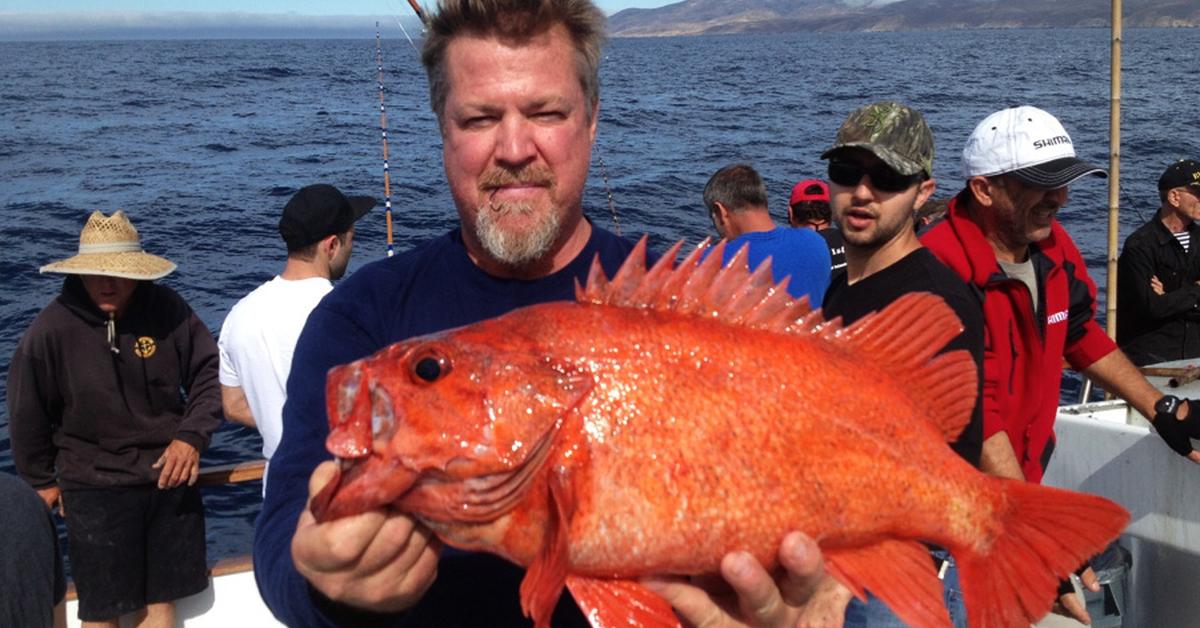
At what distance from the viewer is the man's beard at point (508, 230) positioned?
2.26 m

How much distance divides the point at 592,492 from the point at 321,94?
47.5m

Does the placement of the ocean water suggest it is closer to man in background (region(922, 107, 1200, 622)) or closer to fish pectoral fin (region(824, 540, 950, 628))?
fish pectoral fin (region(824, 540, 950, 628))

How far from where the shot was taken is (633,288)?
2.00 meters

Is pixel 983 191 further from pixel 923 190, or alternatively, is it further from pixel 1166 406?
pixel 1166 406

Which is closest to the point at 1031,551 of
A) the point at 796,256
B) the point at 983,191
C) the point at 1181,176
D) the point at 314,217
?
the point at 983,191

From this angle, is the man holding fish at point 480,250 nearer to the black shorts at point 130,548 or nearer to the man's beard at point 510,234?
the man's beard at point 510,234

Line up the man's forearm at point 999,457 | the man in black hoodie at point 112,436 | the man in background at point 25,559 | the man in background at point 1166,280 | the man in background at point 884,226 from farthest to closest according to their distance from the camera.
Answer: the man in background at point 1166,280 < the man in black hoodie at point 112,436 < the man's forearm at point 999,457 < the man in background at point 884,226 < the man in background at point 25,559

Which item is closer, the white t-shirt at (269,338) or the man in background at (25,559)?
the man in background at (25,559)

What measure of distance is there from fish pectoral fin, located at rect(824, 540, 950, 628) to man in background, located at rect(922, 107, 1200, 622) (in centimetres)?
164

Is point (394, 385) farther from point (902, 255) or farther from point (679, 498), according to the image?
point (902, 255)

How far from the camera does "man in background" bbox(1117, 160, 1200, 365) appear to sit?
292 inches

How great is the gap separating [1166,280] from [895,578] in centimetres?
690

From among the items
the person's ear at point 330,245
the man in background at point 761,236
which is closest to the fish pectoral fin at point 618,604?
the man in background at point 761,236

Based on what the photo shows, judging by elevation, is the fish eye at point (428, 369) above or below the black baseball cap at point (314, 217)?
above
